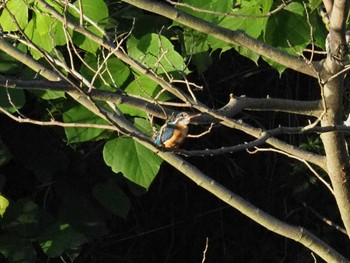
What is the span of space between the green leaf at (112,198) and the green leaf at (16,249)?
Answer: 363mm

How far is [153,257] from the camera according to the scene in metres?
4.44

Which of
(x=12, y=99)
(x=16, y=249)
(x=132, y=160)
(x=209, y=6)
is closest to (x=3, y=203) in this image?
(x=16, y=249)

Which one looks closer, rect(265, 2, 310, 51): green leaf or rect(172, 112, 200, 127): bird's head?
rect(172, 112, 200, 127): bird's head

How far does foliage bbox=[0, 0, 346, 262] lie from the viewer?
2.91 meters

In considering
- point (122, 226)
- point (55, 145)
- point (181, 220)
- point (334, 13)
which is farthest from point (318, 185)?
point (334, 13)

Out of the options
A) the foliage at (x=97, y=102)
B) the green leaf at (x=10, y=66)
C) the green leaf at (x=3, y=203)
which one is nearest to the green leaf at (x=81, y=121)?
the foliage at (x=97, y=102)

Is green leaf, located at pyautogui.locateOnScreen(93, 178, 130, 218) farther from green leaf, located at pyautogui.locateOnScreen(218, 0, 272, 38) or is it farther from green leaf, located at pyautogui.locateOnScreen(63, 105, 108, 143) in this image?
green leaf, located at pyautogui.locateOnScreen(218, 0, 272, 38)

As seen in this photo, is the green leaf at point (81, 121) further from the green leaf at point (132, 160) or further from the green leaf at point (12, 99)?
the green leaf at point (12, 99)

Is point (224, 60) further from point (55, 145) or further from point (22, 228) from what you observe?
point (22, 228)

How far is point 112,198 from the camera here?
3758 millimetres

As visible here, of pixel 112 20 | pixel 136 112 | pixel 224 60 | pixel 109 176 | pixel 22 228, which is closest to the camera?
pixel 136 112

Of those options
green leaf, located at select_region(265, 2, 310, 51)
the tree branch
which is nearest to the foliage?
green leaf, located at select_region(265, 2, 310, 51)

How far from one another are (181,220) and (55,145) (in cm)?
98

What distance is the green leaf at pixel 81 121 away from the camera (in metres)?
3.13
